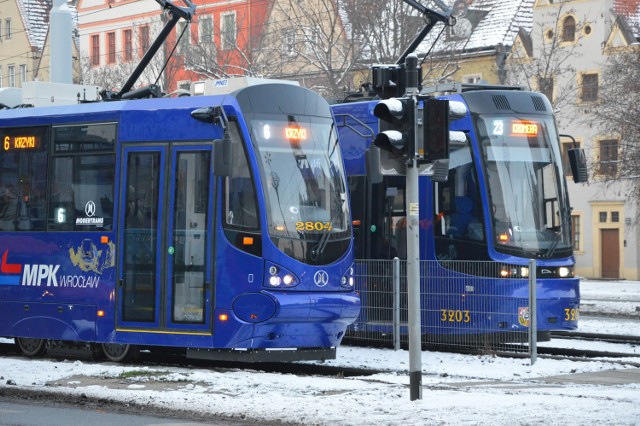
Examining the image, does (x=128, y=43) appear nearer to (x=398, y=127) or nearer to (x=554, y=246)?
(x=554, y=246)

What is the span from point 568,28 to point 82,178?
43868 millimetres

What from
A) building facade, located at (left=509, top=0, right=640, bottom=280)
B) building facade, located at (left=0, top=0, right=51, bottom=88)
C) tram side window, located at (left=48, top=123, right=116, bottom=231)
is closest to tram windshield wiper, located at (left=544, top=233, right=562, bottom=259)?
tram side window, located at (left=48, top=123, right=116, bottom=231)

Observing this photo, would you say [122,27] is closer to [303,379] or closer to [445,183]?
[445,183]

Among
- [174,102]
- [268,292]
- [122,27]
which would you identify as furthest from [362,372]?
[122,27]

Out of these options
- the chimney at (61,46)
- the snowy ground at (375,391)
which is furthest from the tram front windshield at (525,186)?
the chimney at (61,46)

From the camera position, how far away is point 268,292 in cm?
1739

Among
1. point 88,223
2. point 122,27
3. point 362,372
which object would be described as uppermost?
point 122,27

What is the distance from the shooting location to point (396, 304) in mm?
21219

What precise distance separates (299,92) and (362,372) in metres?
3.71

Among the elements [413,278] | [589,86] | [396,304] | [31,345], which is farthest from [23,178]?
[589,86]

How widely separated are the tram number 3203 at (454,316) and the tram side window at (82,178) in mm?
5173

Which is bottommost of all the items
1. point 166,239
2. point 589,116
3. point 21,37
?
point 166,239

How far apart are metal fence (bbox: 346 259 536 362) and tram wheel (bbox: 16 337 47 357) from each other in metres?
4.86

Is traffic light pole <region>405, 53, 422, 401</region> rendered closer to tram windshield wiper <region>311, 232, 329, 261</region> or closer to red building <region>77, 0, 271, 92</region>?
tram windshield wiper <region>311, 232, 329, 261</region>
